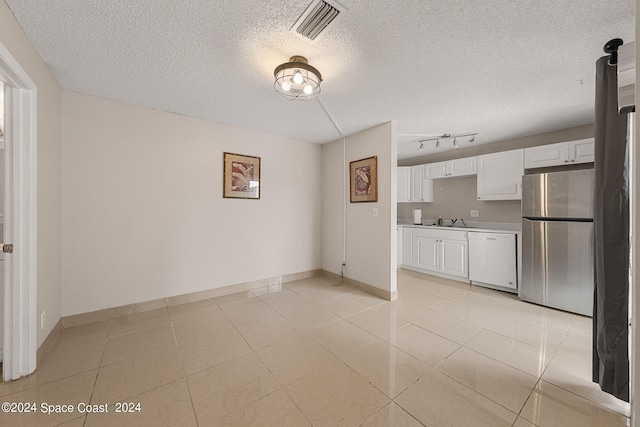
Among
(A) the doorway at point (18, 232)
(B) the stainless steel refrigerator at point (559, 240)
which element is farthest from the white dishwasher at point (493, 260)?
(A) the doorway at point (18, 232)

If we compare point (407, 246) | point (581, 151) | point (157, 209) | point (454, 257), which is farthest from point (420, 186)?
point (157, 209)

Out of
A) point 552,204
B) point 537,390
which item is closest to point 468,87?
point 552,204

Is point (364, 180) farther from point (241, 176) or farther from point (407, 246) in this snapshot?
point (407, 246)

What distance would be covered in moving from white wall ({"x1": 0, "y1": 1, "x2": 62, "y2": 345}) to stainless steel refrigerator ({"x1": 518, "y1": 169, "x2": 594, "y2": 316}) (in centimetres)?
500

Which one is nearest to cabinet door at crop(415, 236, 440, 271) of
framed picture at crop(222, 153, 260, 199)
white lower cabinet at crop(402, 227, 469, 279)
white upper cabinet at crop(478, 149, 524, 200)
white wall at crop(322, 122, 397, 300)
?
white lower cabinet at crop(402, 227, 469, 279)

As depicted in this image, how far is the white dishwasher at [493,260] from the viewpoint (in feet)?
11.4

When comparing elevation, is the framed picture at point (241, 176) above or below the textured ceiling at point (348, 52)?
below

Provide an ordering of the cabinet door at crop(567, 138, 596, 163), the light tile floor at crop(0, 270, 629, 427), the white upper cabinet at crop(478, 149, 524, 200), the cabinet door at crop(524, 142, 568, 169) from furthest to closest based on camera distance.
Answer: the white upper cabinet at crop(478, 149, 524, 200) → the cabinet door at crop(524, 142, 568, 169) → the cabinet door at crop(567, 138, 596, 163) → the light tile floor at crop(0, 270, 629, 427)

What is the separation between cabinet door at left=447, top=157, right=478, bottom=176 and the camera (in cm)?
418

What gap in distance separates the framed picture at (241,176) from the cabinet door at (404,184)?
3.07m

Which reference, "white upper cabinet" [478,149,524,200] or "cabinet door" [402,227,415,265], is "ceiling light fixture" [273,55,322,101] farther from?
"cabinet door" [402,227,415,265]

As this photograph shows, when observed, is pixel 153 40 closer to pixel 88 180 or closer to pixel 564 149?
pixel 88 180

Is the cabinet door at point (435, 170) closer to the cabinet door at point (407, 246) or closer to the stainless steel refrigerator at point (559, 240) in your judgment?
the cabinet door at point (407, 246)

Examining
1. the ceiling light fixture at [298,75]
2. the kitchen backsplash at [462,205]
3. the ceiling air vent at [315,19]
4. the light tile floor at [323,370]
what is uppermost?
the ceiling air vent at [315,19]
